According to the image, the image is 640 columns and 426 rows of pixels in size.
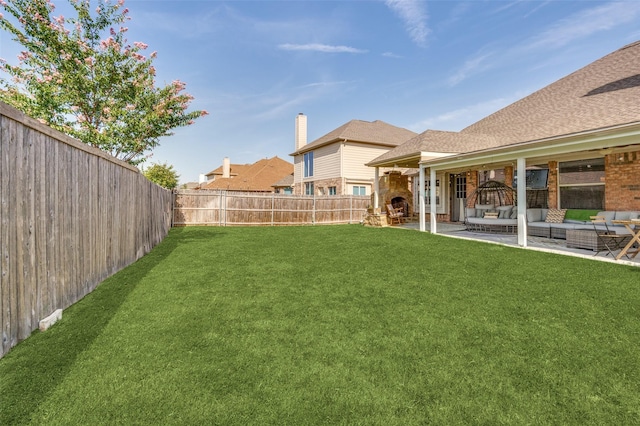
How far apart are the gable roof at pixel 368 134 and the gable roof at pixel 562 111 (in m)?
7.27

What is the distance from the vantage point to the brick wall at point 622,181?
9.88m

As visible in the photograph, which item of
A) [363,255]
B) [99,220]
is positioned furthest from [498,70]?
[99,220]

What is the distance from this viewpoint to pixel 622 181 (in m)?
10.2

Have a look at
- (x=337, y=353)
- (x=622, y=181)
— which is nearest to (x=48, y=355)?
(x=337, y=353)

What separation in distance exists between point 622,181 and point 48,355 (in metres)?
Result: 14.8

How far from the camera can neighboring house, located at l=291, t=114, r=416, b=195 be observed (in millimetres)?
22188

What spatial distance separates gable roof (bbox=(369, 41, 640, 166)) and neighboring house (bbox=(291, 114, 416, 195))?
6.78m

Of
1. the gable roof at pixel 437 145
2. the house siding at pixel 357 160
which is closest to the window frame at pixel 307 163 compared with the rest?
the house siding at pixel 357 160

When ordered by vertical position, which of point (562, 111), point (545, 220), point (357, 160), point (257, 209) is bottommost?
point (545, 220)

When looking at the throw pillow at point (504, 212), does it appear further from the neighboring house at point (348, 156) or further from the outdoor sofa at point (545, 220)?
the neighboring house at point (348, 156)

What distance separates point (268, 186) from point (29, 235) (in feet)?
111

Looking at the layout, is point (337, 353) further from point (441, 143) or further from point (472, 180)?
point (472, 180)

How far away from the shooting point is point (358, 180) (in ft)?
73.8

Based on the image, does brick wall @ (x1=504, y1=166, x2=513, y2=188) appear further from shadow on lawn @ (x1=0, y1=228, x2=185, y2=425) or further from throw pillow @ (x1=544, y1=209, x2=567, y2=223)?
shadow on lawn @ (x1=0, y1=228, x2=185, y2=425)
